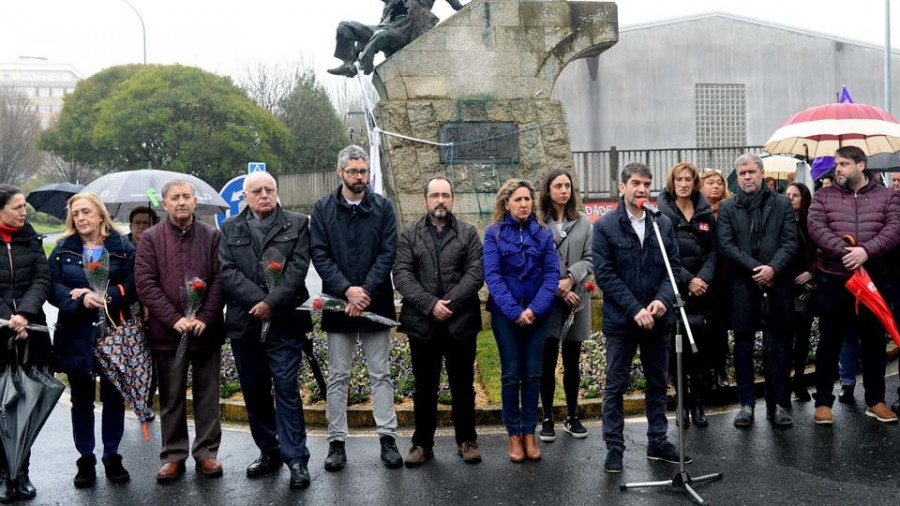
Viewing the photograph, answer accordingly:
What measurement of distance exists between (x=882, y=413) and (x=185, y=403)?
511 cm

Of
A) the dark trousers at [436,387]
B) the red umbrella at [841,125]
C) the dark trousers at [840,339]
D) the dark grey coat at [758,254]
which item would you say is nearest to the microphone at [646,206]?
the dark grey coat at [758,254]

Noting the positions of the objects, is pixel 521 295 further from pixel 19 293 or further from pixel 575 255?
pixel 19 293

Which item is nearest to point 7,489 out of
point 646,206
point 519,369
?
point 519,369

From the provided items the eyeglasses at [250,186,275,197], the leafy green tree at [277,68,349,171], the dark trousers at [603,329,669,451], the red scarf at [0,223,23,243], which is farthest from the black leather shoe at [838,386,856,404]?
the leafy green tree at [277,68,349,171]

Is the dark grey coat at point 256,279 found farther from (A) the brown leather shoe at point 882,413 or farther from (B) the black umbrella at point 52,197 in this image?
(A) the brown leather shoe at point 882,413

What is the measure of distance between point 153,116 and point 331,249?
27.2m

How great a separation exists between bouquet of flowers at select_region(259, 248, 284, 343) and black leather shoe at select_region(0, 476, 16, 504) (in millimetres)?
1765

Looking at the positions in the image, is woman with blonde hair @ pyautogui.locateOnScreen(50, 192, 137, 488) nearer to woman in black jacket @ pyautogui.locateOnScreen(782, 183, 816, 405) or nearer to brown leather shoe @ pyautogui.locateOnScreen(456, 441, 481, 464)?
brown leather shoe @ pyautogui.locateOnScreen(456, 441, 481, 464)

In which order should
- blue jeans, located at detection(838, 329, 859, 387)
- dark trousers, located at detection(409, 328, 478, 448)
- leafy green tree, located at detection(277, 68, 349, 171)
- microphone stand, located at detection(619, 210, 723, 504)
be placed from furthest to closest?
leafy green tree, located at detection(277, 68, 349, 171) < blue jeans, located at detection(838, 329, 859, 387) < dark trousers, located at detection(409, 328, 478, 448) < microphone stand, located at detection(619, 210, 723, 504)

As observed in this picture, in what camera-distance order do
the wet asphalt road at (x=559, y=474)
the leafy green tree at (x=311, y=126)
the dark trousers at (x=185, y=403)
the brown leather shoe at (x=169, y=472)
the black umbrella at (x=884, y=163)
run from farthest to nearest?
the leafy green tree at (x=311, y=126)
the black umbrella at (x=884, y=163)
the dark trousers at (x=185, y=403)
the brown leather shoe at (x=169, y=472)
the wet asphalt road at (x=559, y=474)

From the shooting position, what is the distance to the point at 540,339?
248 inches

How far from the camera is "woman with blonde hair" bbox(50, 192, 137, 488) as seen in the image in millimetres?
6020

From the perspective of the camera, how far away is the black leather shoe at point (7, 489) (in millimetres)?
5741

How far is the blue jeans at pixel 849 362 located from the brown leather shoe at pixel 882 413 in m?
0.61
